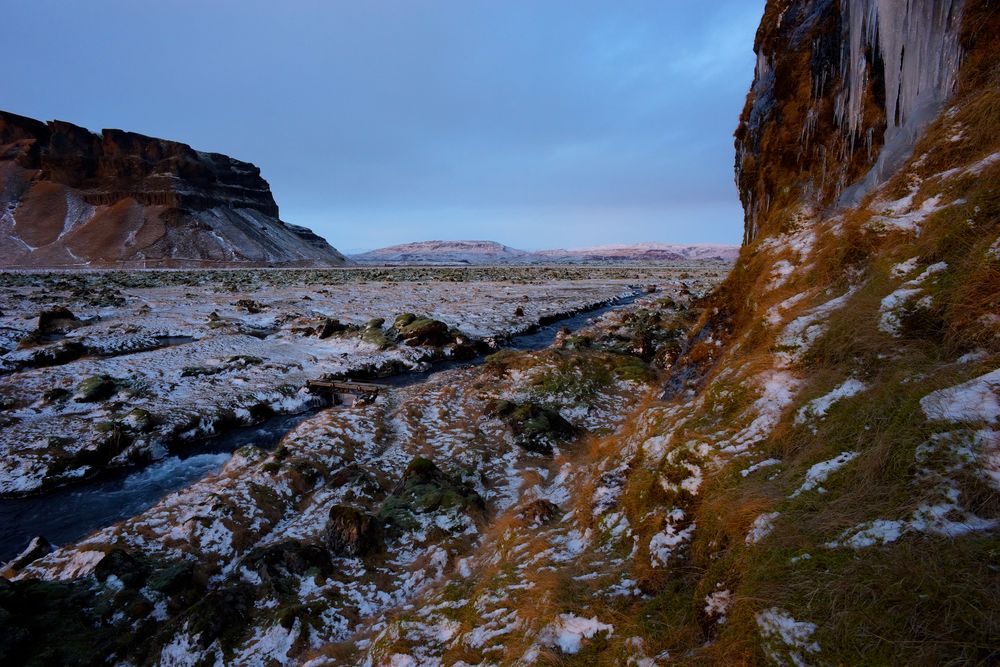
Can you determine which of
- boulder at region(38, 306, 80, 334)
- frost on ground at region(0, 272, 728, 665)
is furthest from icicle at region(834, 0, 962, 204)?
boulder at region(38, 306, 80, 334)

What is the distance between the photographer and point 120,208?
378 feet

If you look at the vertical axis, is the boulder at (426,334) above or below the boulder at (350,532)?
above

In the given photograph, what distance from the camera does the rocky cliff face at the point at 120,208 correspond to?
328 feet

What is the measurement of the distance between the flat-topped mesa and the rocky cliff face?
113070 mm

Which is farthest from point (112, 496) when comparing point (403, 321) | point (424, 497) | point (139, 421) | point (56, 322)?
point (56, 322)

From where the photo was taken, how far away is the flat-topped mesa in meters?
6.62

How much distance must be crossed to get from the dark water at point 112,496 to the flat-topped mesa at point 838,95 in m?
14.3

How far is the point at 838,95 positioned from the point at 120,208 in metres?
150

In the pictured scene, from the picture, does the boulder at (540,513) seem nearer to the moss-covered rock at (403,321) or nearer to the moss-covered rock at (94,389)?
the moss-covered rock at (94,389)

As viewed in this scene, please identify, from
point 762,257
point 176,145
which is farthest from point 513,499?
point 176,145

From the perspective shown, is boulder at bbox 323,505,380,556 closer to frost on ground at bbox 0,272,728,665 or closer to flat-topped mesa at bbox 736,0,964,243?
frost on ground at bbox 0,272,728,665

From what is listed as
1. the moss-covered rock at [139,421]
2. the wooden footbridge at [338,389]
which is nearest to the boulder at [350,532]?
the wooden footbridge at [338,389]

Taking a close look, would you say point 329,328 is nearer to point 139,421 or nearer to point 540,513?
point 139,421

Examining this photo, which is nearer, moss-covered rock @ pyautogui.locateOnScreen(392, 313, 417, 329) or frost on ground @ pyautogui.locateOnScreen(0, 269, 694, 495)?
frost on ground @ pyautogui.locateOnScreen(0, 269, 694, 495)
